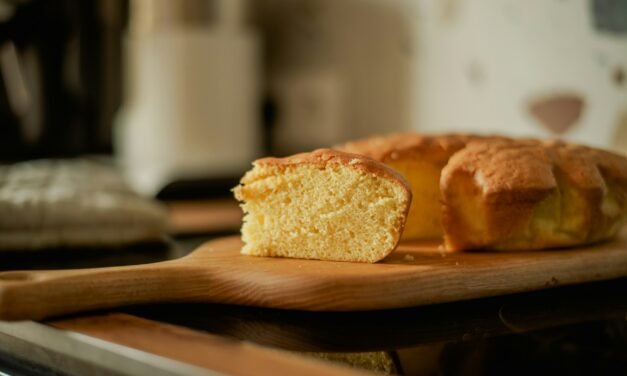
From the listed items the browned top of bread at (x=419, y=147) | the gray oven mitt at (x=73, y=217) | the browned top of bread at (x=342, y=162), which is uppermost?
the browned top of bread at (x=342, y=162)

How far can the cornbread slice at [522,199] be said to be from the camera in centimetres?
102

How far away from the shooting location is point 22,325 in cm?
80

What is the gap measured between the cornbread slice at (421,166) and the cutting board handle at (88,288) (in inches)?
14.1

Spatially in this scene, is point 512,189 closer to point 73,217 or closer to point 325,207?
point 325,207

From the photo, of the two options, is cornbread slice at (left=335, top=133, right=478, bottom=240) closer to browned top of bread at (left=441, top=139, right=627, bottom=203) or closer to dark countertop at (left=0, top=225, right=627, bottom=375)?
browned top of bread at (left=441, top=139, right=627, bottom=203)

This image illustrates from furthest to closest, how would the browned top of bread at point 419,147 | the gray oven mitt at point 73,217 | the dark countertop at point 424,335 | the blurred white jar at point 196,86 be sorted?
the blurred white jar at point 196,86
the gray oven mitt at point 73,217
the browned top of bread at point 419,147
the dark countertop at point 424,335

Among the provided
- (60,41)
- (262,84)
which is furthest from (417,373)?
(262,84)

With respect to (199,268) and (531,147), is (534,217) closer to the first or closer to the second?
(531,147)

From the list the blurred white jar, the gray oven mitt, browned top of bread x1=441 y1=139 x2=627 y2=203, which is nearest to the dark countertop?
browned top of bread x1=441 y1=139 x2=627 y2=203

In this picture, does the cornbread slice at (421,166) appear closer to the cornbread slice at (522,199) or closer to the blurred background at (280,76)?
the cornbread slice at (522,199)

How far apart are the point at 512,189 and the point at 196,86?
1.73 meters

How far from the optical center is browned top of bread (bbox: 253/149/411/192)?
928mm

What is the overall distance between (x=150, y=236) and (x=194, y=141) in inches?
50.1

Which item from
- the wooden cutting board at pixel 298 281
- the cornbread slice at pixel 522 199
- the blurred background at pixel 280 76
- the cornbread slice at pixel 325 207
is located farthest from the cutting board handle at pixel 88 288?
the blurred background at pixel 280 76
